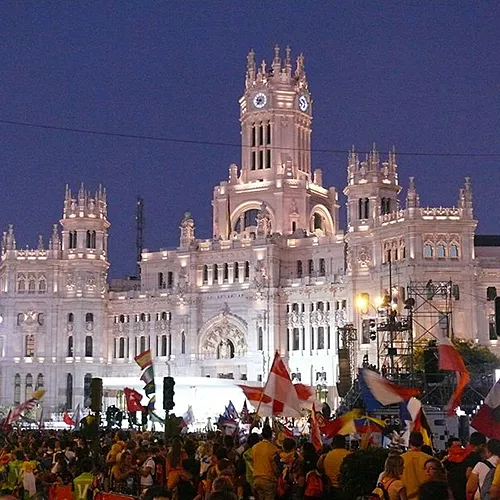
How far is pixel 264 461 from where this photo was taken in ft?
62.7

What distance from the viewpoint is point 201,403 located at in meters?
78.4

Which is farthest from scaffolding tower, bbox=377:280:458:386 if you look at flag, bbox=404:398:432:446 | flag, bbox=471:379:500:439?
flag, bbox=471:379:500:439

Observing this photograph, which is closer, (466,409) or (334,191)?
(466,409)

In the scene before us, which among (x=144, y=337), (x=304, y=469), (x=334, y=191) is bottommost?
(x=304, y=469)

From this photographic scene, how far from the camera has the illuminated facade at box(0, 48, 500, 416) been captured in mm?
90750

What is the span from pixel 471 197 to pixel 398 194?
31.1ft

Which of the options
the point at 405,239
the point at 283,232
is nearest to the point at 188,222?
the point at 283,232

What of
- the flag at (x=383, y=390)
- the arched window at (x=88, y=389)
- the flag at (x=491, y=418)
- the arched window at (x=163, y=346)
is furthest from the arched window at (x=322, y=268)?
the flag at (x=491, y=418)

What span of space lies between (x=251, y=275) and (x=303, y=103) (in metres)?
22.1

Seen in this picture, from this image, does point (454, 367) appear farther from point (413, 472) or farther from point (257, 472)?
point (413, 472)

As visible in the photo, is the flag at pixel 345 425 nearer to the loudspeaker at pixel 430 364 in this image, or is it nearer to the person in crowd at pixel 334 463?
the person in crowd at pixel 334 463

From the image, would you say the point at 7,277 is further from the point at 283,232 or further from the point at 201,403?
the point at 201,403

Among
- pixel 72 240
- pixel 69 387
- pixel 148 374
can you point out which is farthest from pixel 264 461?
pixel 72 240

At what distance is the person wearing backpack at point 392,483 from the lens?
1500 centimetres
